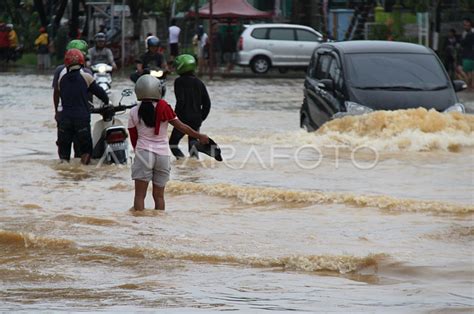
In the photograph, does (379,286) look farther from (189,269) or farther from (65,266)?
(65,266)

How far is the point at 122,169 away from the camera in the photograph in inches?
620

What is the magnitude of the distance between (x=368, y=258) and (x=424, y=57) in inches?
348

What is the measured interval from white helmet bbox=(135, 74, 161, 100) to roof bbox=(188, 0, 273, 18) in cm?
3353

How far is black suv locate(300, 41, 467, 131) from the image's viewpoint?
17562mm

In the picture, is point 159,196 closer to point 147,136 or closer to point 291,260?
point 147,136

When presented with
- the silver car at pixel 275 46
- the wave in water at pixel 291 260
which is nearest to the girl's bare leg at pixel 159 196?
the wave in water at pixel 291 260

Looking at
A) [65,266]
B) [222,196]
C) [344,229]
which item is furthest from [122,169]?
[65,266]

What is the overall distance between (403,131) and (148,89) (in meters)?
6.70

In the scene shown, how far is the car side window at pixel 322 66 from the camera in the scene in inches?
744

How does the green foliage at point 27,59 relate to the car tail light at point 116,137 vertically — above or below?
below

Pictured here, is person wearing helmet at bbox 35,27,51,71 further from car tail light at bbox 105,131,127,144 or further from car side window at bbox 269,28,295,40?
car tail light at bbox 105,131,127,144

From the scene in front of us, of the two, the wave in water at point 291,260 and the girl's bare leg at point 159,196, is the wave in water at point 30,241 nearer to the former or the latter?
the wave in water at point 291,260

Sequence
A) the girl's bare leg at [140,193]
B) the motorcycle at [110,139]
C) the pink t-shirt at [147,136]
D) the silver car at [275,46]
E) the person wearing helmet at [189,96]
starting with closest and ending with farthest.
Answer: the pink t-shirt at [147,136] → the girl's bare leg at [140,193] → the motorcycle at [110,139] → the person wearing helmet at [189,96] → the silver car at [275,46]

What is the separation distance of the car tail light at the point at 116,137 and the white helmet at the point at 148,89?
376cm
